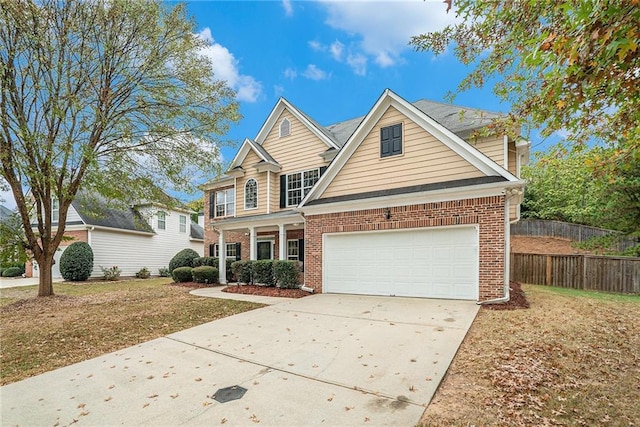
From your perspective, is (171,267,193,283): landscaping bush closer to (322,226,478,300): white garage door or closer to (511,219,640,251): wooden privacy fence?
(322,226,478,300): white garage door

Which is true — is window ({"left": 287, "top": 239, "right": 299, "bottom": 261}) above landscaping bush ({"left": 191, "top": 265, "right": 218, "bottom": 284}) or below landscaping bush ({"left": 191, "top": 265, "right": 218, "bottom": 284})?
above

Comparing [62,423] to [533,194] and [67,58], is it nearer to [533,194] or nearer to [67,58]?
[67,58]

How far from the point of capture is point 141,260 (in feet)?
76.9

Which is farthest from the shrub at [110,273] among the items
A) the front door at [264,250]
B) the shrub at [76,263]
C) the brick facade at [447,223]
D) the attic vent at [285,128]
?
the brick facade at [447,223]

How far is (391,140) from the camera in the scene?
10930 mm

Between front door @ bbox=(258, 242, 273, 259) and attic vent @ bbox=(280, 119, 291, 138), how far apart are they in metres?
5.43

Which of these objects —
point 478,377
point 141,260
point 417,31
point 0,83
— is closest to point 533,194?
point 417,31

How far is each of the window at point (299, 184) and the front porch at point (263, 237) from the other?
139cm

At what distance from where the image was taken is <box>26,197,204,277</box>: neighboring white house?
2047 cm

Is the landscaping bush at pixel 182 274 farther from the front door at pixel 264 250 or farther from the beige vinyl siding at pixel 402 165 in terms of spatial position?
the beige vinyl siding at pixel 402 165

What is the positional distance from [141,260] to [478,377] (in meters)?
24.1

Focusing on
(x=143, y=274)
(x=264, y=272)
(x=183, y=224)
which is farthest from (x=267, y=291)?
(x=183, y=224)

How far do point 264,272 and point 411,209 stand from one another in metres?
6.33

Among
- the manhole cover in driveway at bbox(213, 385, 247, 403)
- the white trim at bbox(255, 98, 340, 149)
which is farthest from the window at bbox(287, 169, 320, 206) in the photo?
the manhole cover in driveway at bbox(213, 385, 247, 403)
